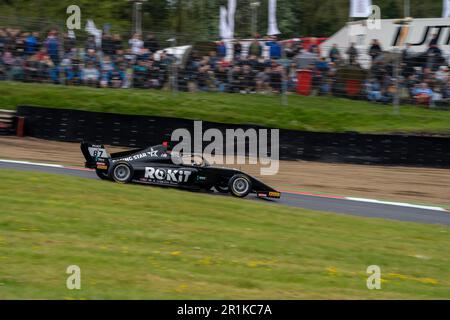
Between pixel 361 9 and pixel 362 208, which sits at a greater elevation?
pixel 361 9

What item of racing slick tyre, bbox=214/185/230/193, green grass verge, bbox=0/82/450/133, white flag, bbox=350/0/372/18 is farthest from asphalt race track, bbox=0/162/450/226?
white flag, bbox=350/0/372/18

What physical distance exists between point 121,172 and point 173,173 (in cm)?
94

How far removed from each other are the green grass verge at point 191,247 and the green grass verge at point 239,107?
7.37 m

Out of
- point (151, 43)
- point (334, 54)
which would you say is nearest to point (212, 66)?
point (151, 43)

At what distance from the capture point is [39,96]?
19953 millimetres

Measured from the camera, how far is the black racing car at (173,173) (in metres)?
12.4

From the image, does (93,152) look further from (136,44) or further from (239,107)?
(136,44)

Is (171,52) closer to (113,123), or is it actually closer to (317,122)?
(113,123)

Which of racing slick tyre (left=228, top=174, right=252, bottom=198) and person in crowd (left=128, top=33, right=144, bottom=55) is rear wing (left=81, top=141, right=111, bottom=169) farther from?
person in crowd (left=128, top=33, right=144, bottom=55)

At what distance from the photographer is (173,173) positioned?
12.4 metres

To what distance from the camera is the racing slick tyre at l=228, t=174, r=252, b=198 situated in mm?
12547

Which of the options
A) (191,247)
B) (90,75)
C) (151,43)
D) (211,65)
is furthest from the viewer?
(90,75)

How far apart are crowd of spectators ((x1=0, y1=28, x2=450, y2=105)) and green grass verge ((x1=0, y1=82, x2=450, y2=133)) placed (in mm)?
273

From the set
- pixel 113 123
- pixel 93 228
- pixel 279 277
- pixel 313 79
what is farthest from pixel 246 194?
pixel 313 79
